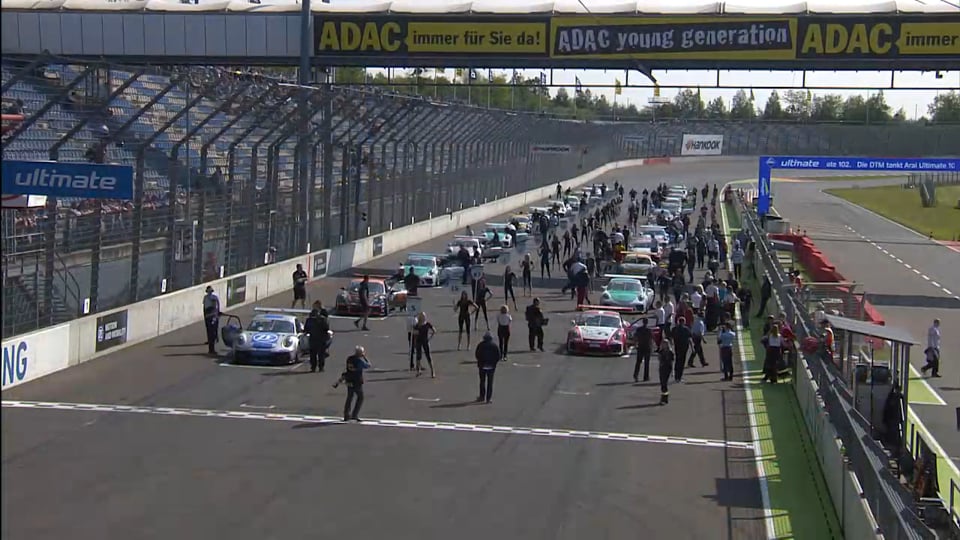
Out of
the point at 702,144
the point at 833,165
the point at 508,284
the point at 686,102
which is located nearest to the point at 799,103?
the point at 686,102

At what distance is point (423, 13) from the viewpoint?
1412 inches

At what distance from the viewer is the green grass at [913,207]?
72.4 meters

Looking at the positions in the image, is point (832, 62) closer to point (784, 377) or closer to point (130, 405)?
point (784, 377)

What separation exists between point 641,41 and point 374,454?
2262 centimetres

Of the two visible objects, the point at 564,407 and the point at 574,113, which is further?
the point at 574,113

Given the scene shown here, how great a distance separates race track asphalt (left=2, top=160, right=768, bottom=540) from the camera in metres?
11.9

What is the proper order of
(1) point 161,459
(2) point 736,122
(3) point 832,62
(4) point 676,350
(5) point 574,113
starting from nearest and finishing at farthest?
(1) point 161,459 → (4) point 676,350 → (3) point 832,62 → (2) point 736,122 → (5) point 574,113

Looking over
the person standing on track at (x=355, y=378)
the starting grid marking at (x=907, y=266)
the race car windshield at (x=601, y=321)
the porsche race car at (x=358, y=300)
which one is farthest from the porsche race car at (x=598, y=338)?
the starting grid marking at (x=907, y=266)

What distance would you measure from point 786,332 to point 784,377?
809mm

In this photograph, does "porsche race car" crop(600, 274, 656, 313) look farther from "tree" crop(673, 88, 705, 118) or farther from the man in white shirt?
"tree" crop(673, 88, 705, 118)

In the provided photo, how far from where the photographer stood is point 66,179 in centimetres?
1497

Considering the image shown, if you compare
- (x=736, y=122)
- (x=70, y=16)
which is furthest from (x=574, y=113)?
(x=70, y=16)

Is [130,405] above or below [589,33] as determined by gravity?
below

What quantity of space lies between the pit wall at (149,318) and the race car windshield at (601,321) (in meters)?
8.23
